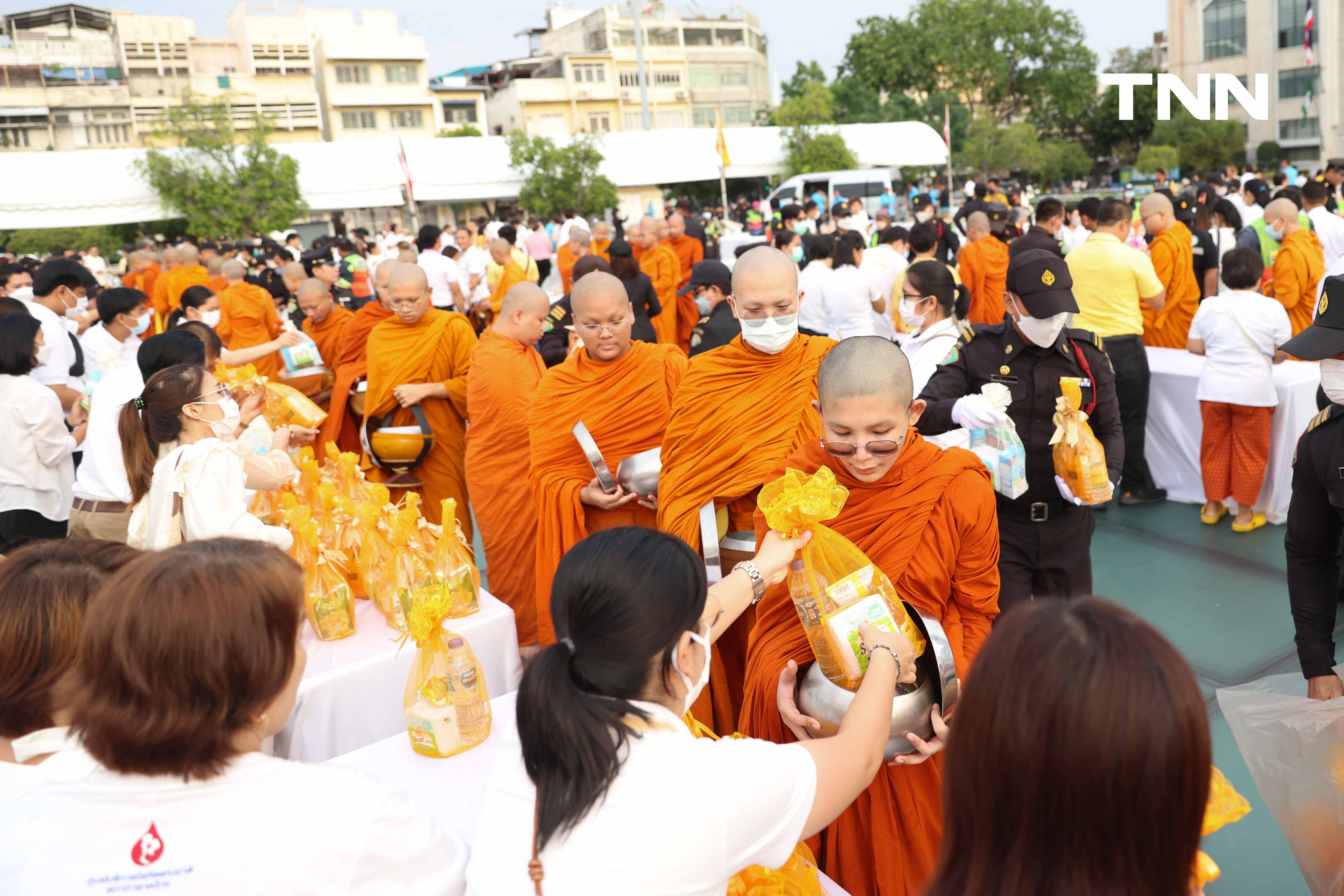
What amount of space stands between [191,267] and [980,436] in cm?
895

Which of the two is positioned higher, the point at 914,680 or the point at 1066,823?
the point at 1066,823

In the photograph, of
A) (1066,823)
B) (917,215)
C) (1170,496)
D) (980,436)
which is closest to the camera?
(1066,823)

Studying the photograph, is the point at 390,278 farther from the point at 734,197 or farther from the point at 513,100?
the point at 513,100

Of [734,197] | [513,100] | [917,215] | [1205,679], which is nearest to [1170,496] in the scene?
[1205,679]

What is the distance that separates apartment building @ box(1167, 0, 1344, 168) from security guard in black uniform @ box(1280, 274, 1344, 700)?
40043mm

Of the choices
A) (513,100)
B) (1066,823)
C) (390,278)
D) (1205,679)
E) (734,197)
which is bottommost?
(1205,679)

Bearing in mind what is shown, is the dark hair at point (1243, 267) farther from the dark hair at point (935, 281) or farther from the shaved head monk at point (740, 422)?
the shaved head monk at point (740, 422)

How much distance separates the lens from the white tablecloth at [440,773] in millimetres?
1979

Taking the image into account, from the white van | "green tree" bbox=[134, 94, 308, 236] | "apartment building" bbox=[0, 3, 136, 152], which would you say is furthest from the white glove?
"apartment building" bbox=[0, 3, 136, 152]

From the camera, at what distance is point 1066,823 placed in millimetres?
995

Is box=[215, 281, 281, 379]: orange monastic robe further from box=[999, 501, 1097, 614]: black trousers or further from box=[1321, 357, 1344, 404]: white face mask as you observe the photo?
box=[1321, 357, 1344, 404]: white face mask

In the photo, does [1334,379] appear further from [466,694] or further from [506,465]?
[506,465]

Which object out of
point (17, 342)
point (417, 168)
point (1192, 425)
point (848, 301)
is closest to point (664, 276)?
point (848, 301)

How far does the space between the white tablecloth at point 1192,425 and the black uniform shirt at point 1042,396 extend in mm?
2583
